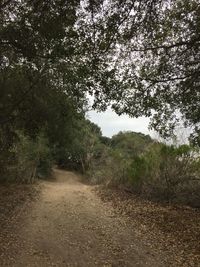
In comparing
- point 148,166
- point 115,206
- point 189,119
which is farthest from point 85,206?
point 189,119

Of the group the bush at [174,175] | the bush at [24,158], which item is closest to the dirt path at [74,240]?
the bush at [174,175]

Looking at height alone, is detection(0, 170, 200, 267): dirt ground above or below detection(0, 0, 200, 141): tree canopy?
below

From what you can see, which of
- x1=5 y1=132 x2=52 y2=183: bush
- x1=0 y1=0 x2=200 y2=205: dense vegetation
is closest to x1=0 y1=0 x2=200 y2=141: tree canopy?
x1=0 y1=0 x2=200 y2=205: dense vegetation

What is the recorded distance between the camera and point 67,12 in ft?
33.0

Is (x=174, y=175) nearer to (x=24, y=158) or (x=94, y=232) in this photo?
(x=94, y=232)

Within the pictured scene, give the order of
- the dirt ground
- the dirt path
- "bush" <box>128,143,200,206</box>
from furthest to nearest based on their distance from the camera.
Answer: "bush" <box>128,143,200,206</box>, the dirt ground, the dirt path

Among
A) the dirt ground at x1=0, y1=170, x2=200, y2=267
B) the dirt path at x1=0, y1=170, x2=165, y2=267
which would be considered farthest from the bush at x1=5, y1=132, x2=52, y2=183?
the dirt path at x1=0, y1=170, x2=165, y2=267

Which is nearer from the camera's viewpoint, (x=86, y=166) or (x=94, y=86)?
(x=94, y=86)

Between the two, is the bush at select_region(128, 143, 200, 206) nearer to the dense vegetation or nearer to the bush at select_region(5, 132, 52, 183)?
the dense vegetation

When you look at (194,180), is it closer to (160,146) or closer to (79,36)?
(160,146)

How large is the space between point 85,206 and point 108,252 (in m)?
6.07

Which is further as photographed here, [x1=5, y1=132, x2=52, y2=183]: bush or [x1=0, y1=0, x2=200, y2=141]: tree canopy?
[x1=5, y1=132, x2=52, y2=183]: bush

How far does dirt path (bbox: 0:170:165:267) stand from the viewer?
395 inches

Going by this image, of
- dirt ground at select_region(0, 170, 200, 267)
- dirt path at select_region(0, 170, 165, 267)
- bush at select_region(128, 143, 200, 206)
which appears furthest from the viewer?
bush at select_region(128, 143, 200, 206)
